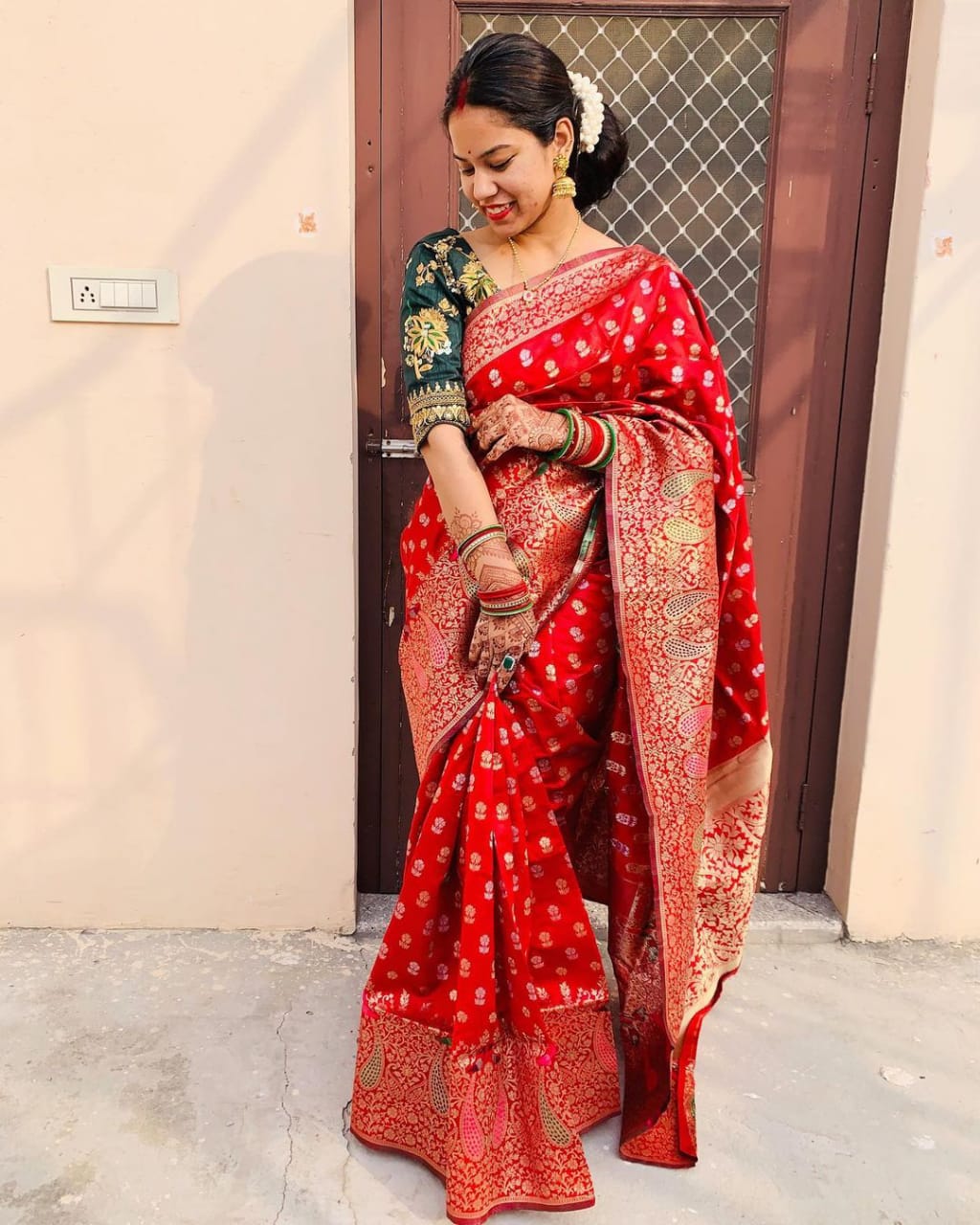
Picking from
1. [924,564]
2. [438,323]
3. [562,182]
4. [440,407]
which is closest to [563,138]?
[562,182]

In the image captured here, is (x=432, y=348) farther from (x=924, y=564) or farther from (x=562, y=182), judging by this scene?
(x=924, y=564)

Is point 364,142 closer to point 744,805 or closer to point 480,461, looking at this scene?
point 480,461

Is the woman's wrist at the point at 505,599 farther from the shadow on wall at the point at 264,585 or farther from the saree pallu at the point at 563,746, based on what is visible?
the shadow on wall at the point at 264,585

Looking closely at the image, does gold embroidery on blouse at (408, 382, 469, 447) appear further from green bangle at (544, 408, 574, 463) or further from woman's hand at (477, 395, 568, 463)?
green bangle at (544, 408, 574, 463)

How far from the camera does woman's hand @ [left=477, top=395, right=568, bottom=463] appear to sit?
1530 mm

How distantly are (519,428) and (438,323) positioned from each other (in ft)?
0.79

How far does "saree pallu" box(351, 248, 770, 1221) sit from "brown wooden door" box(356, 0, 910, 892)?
26.7 inches

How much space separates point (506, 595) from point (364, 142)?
4.18ft

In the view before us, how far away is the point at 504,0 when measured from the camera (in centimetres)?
218

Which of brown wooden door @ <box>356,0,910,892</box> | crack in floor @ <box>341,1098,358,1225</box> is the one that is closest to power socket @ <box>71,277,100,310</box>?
brown wooden door @ <box>356,0,910,892</box>

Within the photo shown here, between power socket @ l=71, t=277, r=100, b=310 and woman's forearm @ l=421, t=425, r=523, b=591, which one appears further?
power socket @ l=71, t=277, r=100, b=310

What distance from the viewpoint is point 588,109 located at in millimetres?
1578

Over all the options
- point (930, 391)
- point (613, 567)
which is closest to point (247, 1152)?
point (613, 567)

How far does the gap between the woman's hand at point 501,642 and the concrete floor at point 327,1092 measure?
91 centimetres
